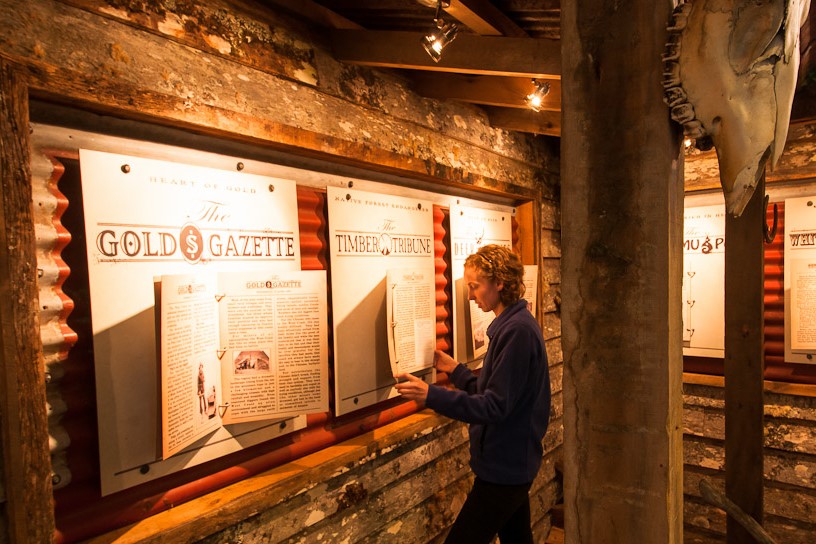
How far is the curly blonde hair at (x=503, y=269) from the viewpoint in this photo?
103 inches

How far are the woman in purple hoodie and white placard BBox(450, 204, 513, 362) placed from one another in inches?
23.7

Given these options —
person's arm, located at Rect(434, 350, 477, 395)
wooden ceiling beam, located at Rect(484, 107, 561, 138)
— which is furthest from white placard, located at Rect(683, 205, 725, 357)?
person's arm, located at Rect(434, 350, 477, 395)

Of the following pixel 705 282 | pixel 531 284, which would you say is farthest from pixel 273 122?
pixel 705 282

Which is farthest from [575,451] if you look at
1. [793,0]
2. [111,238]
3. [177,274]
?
[111,238]

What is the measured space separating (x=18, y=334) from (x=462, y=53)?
2084mm

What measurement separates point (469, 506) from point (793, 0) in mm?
2425

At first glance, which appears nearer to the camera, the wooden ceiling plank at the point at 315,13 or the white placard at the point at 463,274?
the wooden ceiling plank at the point at 315,13

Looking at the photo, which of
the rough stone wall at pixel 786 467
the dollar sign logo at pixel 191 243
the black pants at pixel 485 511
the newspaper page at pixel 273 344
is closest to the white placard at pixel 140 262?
the dollar sign logo at pixel 191 243

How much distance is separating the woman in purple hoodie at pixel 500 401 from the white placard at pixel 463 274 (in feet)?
1.97

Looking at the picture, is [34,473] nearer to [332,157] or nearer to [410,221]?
[332,157]

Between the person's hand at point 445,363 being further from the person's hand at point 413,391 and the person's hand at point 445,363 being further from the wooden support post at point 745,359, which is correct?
the wooden support post at point 745,359

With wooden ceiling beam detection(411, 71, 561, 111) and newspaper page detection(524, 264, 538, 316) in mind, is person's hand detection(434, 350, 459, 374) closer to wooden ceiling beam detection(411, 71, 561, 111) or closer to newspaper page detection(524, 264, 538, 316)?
newspaper page detection(524, 264, 538, 316)

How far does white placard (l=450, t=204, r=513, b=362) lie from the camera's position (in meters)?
3.32

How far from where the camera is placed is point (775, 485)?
3.82 m
